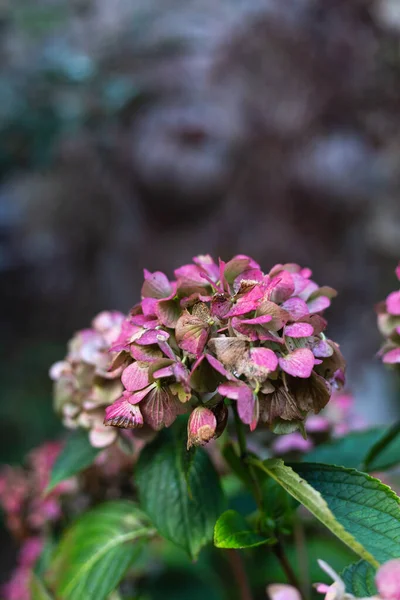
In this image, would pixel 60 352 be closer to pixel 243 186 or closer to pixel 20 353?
pixel 20 353

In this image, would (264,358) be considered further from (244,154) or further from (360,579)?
(244,154)

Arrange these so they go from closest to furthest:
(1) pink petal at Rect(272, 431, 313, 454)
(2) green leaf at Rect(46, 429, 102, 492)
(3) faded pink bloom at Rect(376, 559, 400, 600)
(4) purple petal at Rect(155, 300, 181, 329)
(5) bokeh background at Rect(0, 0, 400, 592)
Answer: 1. (3) faded pink bloom at Rect(376, 559, 400, 600)
2. (4) purple petal at Rect(155, 300, 181, 329)
3. (2) green leaf at Rect(46, 429, 102, 492)
4. (1) pink petal at Rect(272, 431, 313, 454)
5. (5) bokeh background at Rect(0, 0, 400, 592)

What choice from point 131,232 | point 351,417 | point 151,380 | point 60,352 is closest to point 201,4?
point 131,232

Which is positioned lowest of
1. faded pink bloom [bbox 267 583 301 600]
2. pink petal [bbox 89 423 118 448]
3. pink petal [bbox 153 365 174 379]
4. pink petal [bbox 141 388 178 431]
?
faded pink bloom [bbox 267 583 301 600]

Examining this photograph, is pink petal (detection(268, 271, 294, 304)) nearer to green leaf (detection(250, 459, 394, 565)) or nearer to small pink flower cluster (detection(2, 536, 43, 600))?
green leaf (detection(250, 459, 394, 565))

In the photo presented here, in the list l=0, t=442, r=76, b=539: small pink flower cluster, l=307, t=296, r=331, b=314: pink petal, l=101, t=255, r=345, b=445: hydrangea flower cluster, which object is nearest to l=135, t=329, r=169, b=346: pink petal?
l=101, t=255, r=345, b=445: hydrangea flower cluster
